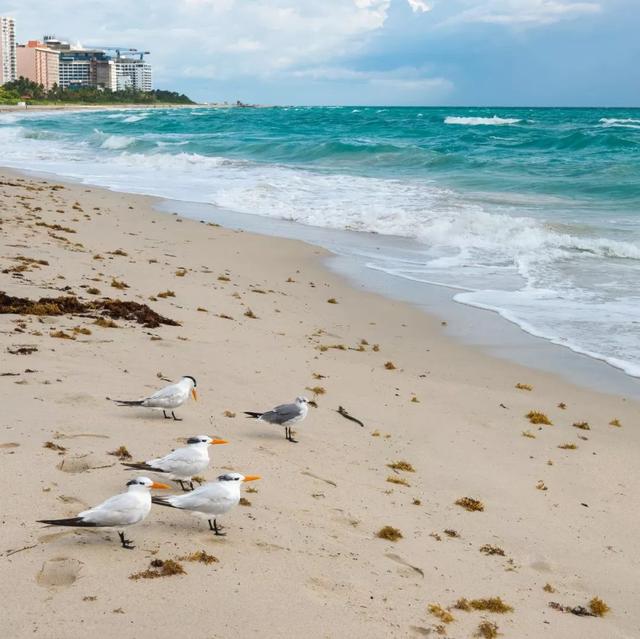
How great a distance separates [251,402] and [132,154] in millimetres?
31981

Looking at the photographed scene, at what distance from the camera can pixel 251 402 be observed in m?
6.60

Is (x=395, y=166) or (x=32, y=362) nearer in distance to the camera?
(x=32, y=362)

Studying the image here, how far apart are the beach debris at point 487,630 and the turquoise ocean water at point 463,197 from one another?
5.63 meters

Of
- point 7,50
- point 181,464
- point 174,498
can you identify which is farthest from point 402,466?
point 7,50

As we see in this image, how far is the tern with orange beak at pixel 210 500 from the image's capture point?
402 cm

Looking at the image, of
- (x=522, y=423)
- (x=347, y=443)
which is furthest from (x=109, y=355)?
(x=522, y=423)

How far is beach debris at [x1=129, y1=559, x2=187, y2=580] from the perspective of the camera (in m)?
3.63

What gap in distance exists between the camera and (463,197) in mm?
23234

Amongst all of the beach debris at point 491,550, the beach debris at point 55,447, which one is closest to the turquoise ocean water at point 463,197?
the beach debris at point 491,550

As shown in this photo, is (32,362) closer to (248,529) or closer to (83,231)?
(248,529)

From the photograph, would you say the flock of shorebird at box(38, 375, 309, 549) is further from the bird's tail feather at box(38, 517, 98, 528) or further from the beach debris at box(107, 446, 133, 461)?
the beach debris at box(107, 446, 133, 461)

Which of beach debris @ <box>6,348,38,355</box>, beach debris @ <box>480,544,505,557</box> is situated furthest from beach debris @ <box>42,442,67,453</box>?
beach debris @ <box>480,544,505,557</box>

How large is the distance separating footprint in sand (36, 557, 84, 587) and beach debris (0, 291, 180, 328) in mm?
4770

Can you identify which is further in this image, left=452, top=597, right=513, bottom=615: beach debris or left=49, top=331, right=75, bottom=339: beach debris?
left=49, top=331, right=75, bottom=339: beach debris
